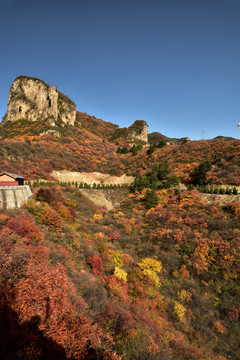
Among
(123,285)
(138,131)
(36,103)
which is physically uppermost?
(36,103)

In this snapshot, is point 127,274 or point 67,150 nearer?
point 127,274

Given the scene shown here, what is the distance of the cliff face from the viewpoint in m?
70.4

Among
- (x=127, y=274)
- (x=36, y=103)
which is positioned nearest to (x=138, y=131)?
(x=36, y=103)

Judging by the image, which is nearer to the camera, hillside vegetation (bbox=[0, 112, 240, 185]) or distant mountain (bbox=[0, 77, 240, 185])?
hillside vegetation (bbox=[0, 112, 240, 185])

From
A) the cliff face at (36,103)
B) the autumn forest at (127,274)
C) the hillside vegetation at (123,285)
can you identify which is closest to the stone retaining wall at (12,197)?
the autumn forest at (127,274)

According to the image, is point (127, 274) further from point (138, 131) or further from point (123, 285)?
point (138, 131)

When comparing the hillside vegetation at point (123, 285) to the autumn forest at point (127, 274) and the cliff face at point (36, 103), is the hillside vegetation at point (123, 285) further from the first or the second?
the cliff face at point (36, 103)

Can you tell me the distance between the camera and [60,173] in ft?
148

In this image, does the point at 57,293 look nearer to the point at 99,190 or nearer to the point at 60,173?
A: the point at 99,190

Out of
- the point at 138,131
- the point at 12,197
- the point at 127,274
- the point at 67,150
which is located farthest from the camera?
the point at 138,131

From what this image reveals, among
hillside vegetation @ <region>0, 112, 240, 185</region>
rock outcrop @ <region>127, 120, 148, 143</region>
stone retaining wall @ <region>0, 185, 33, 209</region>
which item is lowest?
stone retaining wall @ <region>0, 185, 33, 209</region>

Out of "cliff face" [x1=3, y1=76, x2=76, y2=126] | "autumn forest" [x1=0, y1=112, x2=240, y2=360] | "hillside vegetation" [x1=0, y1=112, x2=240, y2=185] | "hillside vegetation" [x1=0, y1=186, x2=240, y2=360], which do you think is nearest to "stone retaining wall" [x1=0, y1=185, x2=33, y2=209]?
"autumn forest" [x1=0, y1=112, x2=240, y2=360]

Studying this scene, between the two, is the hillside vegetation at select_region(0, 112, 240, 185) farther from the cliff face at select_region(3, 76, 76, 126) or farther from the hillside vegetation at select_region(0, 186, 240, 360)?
the hillside vegetation at select_region(0, 186, 240, 360)

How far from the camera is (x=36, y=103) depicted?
73.7 metres
